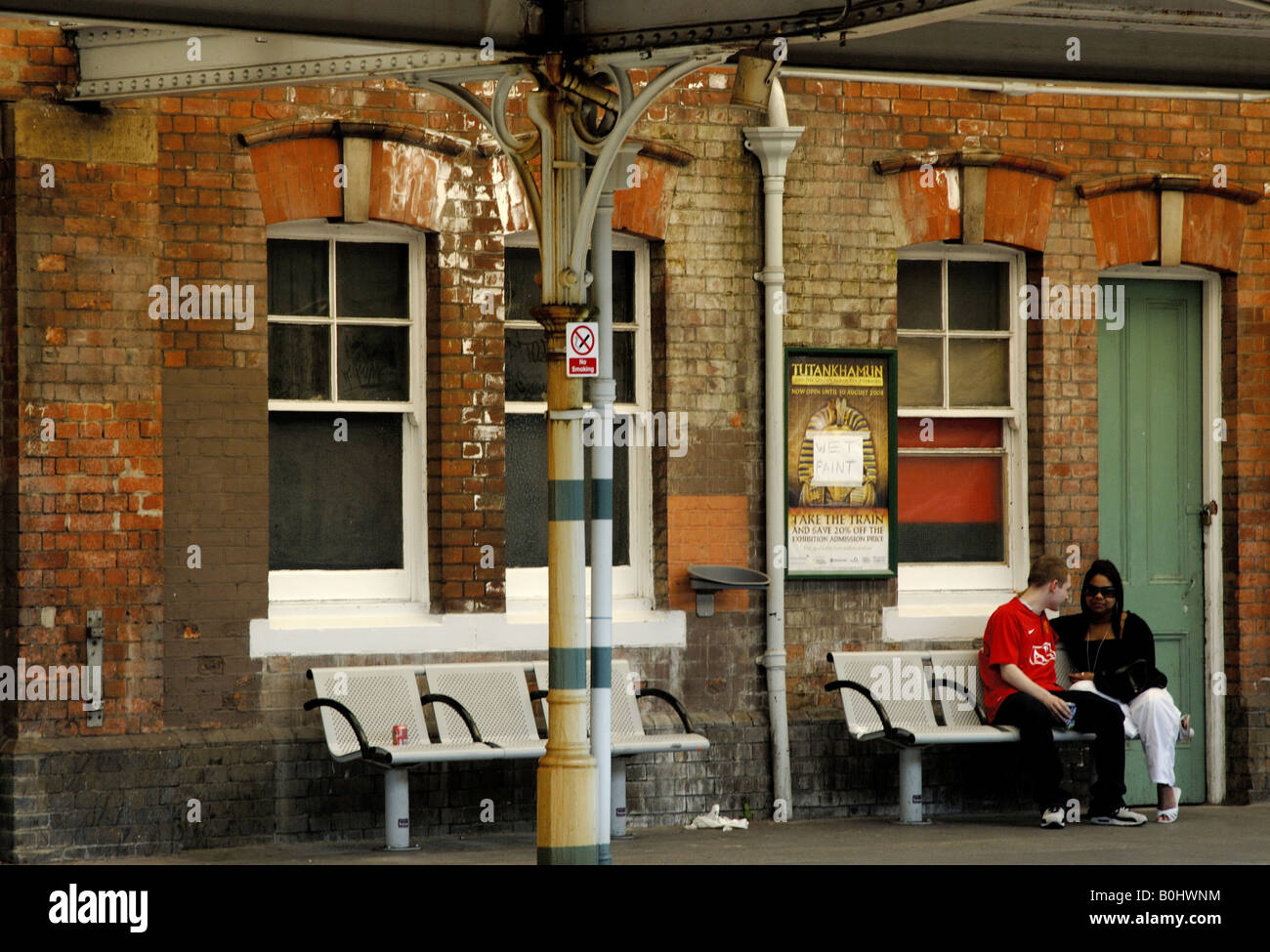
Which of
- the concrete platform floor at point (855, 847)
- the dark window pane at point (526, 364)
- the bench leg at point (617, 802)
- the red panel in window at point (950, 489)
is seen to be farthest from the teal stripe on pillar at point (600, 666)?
the red panel in window at point (950, 489)

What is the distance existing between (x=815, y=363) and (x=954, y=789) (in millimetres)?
2820

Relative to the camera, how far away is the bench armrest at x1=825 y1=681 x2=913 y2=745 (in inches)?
444

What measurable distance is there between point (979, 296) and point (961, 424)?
845mm

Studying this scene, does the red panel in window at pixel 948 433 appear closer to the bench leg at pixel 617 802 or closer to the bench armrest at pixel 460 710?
the bench leg at pixel 617 802

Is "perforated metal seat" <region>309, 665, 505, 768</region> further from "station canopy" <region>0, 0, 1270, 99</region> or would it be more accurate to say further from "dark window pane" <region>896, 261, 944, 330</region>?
"dark window pane" <region>896, 261, 944, 330</region>

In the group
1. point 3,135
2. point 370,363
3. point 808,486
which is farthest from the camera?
point 808,486

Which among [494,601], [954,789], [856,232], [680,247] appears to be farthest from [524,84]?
[954,789]

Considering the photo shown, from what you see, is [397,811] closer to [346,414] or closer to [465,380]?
[346,414]

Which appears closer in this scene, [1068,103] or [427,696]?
[427,696]

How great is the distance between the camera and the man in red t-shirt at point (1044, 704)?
11359mm

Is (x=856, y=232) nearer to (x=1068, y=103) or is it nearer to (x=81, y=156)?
(x=1068, y=103)

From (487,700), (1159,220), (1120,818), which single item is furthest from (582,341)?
(1159,220)

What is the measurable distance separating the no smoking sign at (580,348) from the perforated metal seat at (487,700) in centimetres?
268

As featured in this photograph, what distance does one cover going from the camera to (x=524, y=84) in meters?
11.4
